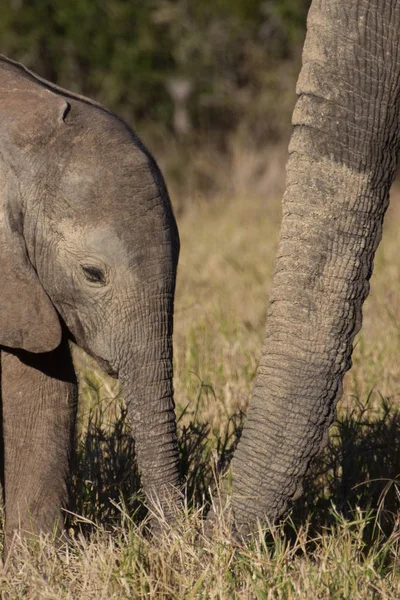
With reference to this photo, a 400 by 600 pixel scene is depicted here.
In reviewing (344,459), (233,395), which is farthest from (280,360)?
(233,395)

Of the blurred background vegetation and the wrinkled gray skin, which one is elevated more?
the blurred background vegetation

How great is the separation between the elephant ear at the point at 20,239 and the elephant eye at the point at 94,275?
18 cm

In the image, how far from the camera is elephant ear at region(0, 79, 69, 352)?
160 inches

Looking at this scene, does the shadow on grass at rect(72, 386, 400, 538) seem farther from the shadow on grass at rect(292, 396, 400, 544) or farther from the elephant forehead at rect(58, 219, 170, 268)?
the elephant forehead at rect(58, 219, 170, 268)

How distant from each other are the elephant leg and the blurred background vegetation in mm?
9149

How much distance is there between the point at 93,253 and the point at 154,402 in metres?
0.55

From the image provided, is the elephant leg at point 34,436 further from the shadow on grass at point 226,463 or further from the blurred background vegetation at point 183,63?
the blurred background vegetation at point 183,63

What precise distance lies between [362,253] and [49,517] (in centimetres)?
164

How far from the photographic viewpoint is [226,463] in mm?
4648

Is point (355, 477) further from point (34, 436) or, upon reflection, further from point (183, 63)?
point (183, 63)

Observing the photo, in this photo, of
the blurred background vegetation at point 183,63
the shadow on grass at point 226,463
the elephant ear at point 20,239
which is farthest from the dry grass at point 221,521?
the blurred background vegetation at point 183,63

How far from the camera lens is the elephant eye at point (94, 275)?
4078 millimetres

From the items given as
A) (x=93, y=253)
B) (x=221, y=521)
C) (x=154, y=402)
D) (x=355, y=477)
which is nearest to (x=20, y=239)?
(x=93, y=253)

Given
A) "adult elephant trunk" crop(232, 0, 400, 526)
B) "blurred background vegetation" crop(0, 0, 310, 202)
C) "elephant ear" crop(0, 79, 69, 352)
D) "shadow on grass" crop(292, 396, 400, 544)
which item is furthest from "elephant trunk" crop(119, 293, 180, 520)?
"blurred background vegetation" crop(0, 0, 310, 202)
